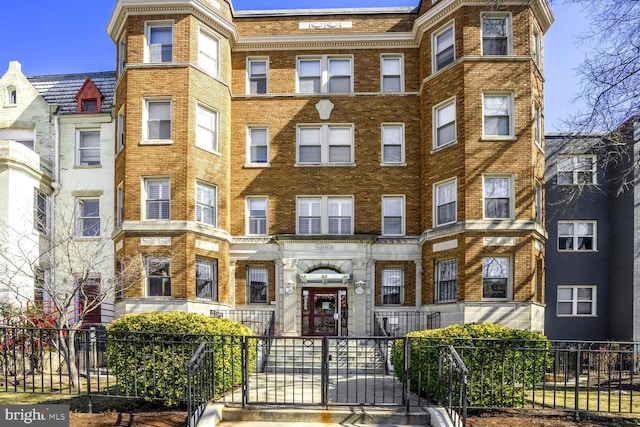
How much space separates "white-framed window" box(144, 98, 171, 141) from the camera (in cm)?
1947

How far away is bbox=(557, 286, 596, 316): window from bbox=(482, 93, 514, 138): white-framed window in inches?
296

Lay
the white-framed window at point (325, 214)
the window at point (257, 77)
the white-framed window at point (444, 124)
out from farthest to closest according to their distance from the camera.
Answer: the window at point (257, 77), the white-framed window at point (325, 214), the white-framed window at point (444, 124)

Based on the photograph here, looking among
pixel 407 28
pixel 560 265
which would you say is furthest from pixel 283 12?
pixel 560 265

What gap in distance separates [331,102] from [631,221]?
476 inches

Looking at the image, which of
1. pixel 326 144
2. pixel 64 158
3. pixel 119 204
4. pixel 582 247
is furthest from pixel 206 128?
pixel 582 247

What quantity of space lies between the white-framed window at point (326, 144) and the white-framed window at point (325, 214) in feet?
4.82

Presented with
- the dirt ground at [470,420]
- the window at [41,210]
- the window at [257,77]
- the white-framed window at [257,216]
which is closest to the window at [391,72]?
the window at [257,77]

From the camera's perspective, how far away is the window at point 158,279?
1872 cm

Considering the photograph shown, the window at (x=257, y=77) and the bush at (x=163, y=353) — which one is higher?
the window at (x=257, y=77)

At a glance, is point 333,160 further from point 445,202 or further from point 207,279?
point 207,279

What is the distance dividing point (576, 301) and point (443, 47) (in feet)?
36.8

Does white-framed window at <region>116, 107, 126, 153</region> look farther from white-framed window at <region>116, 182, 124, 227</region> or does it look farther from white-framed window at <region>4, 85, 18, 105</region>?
white-framed window at <region>4, 85, 18, 105</region>

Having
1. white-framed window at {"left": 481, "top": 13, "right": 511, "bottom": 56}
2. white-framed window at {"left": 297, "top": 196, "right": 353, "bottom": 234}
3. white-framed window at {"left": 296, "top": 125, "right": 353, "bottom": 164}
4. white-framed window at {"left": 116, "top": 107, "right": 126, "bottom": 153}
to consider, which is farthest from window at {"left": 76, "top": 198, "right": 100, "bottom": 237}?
white-framed window at {"left": 481, "top": 13, "right": 511, "bottom": 56}

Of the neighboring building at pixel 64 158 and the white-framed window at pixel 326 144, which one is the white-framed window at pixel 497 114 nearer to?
the white-framed window at pixel 326 144
